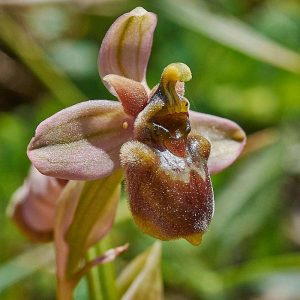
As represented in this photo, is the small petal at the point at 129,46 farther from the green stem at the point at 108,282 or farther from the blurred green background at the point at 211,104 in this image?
the blurred green background at the point at 211,104

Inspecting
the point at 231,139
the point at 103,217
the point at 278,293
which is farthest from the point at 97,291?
the point at 278,293

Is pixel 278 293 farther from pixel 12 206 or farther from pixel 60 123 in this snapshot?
pixel 60 123

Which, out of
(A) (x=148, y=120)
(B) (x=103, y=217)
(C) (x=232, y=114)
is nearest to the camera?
(A) (x=148, y=120)

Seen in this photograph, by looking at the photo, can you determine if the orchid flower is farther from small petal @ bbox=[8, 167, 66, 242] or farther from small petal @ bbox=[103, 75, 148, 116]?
small petal @ bbox=[8, 167, 66, 242]

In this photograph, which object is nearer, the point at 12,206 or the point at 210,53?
the point at 12,206

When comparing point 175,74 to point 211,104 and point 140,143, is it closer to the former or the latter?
point 140,143

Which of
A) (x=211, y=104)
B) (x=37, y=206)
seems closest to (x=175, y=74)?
(x=37, y=206)
